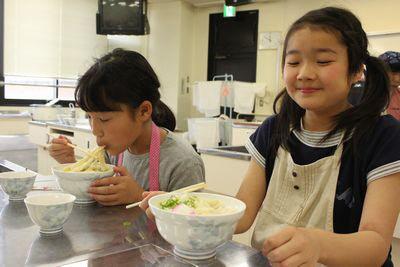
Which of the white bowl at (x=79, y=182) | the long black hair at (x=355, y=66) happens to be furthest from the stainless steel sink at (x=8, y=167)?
the long black hair at (x=355, y=66)

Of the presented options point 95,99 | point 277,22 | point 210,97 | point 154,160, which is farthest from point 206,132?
point 95,99

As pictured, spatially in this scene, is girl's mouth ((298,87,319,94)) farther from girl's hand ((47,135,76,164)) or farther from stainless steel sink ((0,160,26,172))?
stainless steel sink ((0,160,26,172))

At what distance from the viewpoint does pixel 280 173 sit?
105 cm

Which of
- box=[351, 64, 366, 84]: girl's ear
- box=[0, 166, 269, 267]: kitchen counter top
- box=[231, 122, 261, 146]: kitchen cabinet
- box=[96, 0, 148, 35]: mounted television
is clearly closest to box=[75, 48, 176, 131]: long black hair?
box=[0, 166, 269, 267]: kitchen counter top

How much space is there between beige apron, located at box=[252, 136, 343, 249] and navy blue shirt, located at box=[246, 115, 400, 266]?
2cm

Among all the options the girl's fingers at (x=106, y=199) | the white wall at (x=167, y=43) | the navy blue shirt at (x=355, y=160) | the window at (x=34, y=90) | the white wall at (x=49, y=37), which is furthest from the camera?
the white wall at (x=167, y=43)

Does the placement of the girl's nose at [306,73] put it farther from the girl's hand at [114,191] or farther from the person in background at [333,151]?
the girl's hand at [114,191]

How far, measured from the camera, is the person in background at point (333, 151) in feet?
2.78

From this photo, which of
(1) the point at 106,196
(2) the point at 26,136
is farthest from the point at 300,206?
(2) the point at 26,136

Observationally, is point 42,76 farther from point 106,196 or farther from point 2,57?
point 106,196

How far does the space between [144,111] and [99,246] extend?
2.03 ft

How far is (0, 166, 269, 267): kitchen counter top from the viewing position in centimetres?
65

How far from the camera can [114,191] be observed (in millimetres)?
1003

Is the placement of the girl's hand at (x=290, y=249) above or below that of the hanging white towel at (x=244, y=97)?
below
